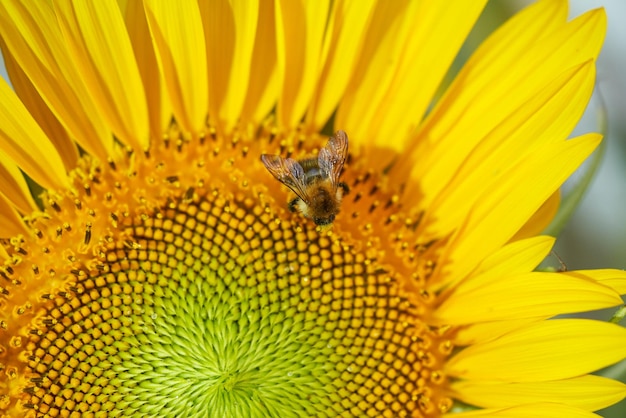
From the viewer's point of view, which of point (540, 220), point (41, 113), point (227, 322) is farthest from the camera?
point (540, 220)

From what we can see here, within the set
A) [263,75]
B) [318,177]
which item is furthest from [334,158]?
[263,75]

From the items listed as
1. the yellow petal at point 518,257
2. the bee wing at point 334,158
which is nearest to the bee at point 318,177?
the bee wing at point 334,158

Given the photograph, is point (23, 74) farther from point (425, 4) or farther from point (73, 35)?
point (425, 4)

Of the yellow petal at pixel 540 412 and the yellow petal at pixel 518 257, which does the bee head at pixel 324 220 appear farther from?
the yellow petal at pixel 540 412

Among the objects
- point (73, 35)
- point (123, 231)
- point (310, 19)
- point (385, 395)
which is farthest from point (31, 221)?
point (385, 395)

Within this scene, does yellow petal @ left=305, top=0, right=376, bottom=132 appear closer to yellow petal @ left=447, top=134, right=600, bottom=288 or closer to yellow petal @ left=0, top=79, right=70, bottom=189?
yellow petal @ left=447, top=134, right=600, bottom=288

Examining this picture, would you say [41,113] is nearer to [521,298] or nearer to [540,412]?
[521,298]

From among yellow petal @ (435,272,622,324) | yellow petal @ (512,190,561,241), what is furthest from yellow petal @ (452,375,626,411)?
yellow petal @ (512,190,561,241)

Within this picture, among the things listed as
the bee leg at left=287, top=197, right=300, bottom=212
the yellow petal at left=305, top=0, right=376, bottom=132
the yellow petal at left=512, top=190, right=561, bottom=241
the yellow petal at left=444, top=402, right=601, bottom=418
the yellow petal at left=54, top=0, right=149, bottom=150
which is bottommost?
the yellow petal at left=444, top=402, right=601, bottom=418
